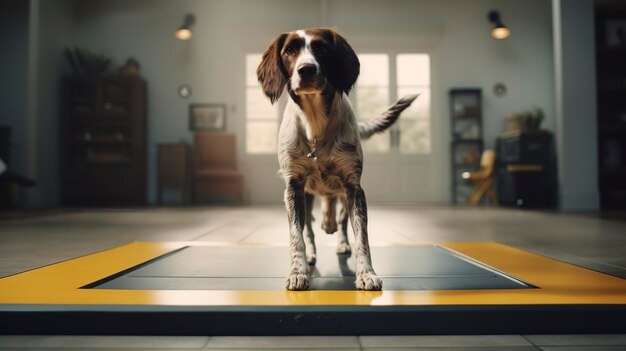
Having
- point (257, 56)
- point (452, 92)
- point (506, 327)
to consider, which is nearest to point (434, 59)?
point (452, 92)

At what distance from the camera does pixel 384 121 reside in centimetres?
238

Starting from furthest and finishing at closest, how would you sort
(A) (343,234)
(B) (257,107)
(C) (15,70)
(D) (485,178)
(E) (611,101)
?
1. (B) (257,107)
2. (D) (485,178)
3. (C) (15,70)
4. (E) (611,101)
5. (A) (343,234)

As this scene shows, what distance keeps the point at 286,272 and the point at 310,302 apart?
0.56m

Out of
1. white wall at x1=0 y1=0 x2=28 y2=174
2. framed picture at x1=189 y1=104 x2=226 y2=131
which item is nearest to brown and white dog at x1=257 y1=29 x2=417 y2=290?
framed picture at x1=189 y1=104 x2=226 y2=131

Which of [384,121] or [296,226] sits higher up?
[384,121]

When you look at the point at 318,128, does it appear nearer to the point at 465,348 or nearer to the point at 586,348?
the point at 465,348

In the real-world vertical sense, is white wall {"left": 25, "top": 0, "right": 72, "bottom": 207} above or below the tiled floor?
above

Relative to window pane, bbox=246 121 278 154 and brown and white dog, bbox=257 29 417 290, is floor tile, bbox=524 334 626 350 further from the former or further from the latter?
window pane, bbox=246 121 278 154

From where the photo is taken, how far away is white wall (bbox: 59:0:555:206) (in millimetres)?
8977

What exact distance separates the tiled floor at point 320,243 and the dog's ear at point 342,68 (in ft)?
3.23

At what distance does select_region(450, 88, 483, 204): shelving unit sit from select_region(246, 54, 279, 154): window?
11.6ft

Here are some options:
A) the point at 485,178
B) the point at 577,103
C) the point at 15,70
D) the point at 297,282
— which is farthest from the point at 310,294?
the point at 15,70

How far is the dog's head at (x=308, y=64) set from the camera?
5.41ft

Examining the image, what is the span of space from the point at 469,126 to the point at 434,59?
1.55 m
